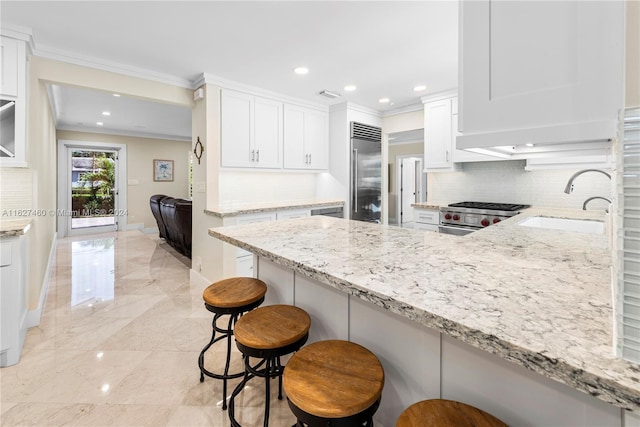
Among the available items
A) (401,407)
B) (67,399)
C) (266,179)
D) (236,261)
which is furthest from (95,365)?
(266,179)

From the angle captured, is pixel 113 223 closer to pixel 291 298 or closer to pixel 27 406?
pixel 27 406

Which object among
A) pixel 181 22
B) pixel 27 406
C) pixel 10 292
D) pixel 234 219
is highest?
pixel 181 22

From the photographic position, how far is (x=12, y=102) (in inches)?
92.1

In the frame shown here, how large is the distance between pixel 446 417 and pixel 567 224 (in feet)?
7.86

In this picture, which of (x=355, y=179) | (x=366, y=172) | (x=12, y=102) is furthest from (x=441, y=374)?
(x=366, y=172)

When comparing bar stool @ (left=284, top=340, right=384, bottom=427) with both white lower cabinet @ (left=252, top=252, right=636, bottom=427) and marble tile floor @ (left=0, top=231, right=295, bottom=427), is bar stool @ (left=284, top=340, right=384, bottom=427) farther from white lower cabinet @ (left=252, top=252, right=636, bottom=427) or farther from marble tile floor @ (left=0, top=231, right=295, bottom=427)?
marble tile floor @ (left=0, top=231, right=295, bottom=427)

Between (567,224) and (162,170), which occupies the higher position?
(162,170)

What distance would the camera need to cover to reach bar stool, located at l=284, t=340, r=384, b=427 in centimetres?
82

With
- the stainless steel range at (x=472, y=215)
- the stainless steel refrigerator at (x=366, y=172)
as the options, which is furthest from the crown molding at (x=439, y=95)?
the stainless steel range at (x=472, y=215)

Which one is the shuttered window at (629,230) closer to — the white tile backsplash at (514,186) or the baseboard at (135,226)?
the white tile backsplash at (514,186)

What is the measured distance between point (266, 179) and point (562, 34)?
3.90 metres

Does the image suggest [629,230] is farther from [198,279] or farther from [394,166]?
[394,166]

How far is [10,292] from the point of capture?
2008mm

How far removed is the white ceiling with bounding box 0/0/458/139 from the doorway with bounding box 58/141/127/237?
493 cm
